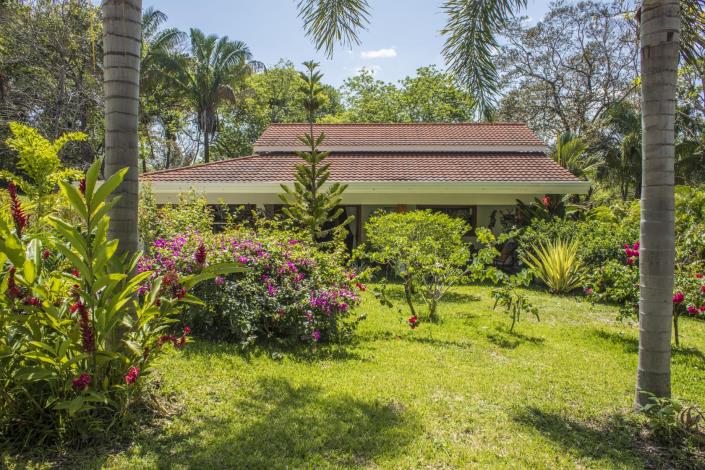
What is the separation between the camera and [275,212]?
48.3 feet

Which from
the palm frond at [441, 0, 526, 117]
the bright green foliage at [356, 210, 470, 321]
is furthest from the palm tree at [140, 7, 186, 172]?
the palm frond at [441, 0, 526, 117]

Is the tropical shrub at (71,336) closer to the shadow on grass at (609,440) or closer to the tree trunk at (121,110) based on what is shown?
the tree trunk at (121,110)

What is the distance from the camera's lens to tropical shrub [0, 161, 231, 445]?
9.47 ft

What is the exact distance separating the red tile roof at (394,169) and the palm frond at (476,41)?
7.15 m

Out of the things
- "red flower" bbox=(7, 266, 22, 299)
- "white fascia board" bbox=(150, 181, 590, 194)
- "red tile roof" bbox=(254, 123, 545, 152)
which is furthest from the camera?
"red tile roof" bbox=(254, 123, 545, 152)

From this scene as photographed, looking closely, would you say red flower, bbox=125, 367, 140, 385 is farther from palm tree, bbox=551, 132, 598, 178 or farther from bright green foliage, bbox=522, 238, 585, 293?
palm tree, bbox=551, 132, 598, 178

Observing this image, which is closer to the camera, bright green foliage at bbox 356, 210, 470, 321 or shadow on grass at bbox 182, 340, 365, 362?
shadow on grass at bbox 182, 340, 365, 362

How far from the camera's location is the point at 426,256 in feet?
23.9

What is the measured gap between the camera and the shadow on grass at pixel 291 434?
3.08 meters

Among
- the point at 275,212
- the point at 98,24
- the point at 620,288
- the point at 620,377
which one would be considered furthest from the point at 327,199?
the point at 98,24

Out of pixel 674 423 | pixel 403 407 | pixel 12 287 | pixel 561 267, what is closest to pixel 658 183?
pixel 674 423

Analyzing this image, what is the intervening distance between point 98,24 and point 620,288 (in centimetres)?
1703

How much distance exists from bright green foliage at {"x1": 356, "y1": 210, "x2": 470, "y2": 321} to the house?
149 inches

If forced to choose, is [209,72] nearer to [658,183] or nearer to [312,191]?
[312,191]
